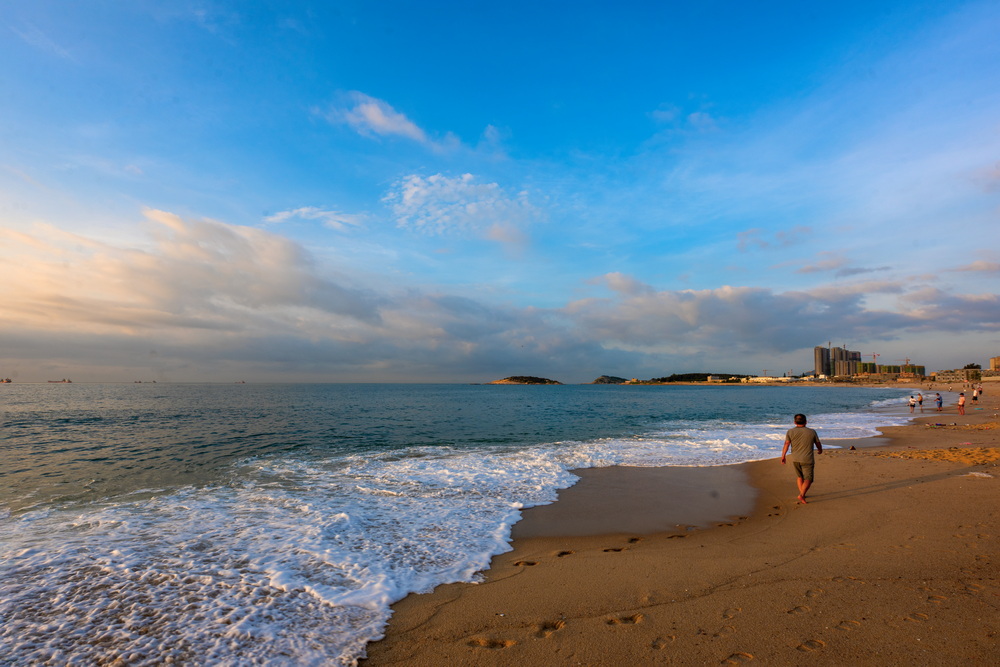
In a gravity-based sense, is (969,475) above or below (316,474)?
above

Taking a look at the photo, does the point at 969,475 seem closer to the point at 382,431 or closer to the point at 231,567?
the point at 231,567

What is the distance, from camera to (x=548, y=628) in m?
4.89

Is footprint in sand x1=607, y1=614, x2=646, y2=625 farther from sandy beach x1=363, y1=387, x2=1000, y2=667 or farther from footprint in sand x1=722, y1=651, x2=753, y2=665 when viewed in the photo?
footprint in sand x1=722, y1=651, x2=753, y2=665

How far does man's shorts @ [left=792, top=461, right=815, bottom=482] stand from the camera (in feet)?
34.6

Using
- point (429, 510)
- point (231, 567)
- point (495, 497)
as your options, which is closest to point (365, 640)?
point (231, 567)

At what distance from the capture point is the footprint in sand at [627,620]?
16.2 ft

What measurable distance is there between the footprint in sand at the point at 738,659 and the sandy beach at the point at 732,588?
0.06ft

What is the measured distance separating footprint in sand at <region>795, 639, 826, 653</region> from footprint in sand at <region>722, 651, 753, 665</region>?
0.57 m

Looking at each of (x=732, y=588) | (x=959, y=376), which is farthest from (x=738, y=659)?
(x=959, y=376)

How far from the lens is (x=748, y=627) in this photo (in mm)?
4730

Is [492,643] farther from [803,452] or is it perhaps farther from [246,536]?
[803,452]

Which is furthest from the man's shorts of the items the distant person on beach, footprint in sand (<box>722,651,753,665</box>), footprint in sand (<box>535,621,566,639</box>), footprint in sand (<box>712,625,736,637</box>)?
footprint in sand (<box>535,621,566,639</box>)

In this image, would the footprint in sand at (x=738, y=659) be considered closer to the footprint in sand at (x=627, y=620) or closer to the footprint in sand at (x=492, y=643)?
the footprint in sand at (x=627, y=620)

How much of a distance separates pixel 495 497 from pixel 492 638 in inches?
261
